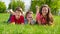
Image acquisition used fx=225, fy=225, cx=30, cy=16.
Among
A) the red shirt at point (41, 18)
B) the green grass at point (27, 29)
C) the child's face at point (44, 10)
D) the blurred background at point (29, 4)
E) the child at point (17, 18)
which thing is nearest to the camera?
the green grass at point (27, 29)

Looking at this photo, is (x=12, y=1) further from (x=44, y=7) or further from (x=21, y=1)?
(x=44, y=7)

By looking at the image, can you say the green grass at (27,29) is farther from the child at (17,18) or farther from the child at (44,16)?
the child at (17,18)

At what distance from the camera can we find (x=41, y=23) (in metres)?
7.07

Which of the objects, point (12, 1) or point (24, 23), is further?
point (12, 1)

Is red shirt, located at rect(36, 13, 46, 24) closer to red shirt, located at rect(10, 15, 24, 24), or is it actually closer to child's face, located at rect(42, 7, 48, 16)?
child's face, located at rect(42, 7, 48, 16)

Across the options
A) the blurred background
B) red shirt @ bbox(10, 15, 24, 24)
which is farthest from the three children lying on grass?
the blurred background

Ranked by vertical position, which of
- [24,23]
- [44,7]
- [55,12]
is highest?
[44,7]

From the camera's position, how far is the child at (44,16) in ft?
22.7

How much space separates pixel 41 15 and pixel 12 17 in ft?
3.08

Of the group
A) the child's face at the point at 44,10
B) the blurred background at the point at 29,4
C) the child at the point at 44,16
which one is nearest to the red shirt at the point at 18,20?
the child at the point at 44,16

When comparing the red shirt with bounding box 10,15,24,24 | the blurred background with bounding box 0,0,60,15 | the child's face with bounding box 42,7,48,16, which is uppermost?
the child's face with bounding box 42,7,48,16

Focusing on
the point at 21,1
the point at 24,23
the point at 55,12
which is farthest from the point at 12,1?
the point at 24,23

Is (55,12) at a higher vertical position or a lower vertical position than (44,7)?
lower

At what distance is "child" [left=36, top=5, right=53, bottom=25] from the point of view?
693cm
